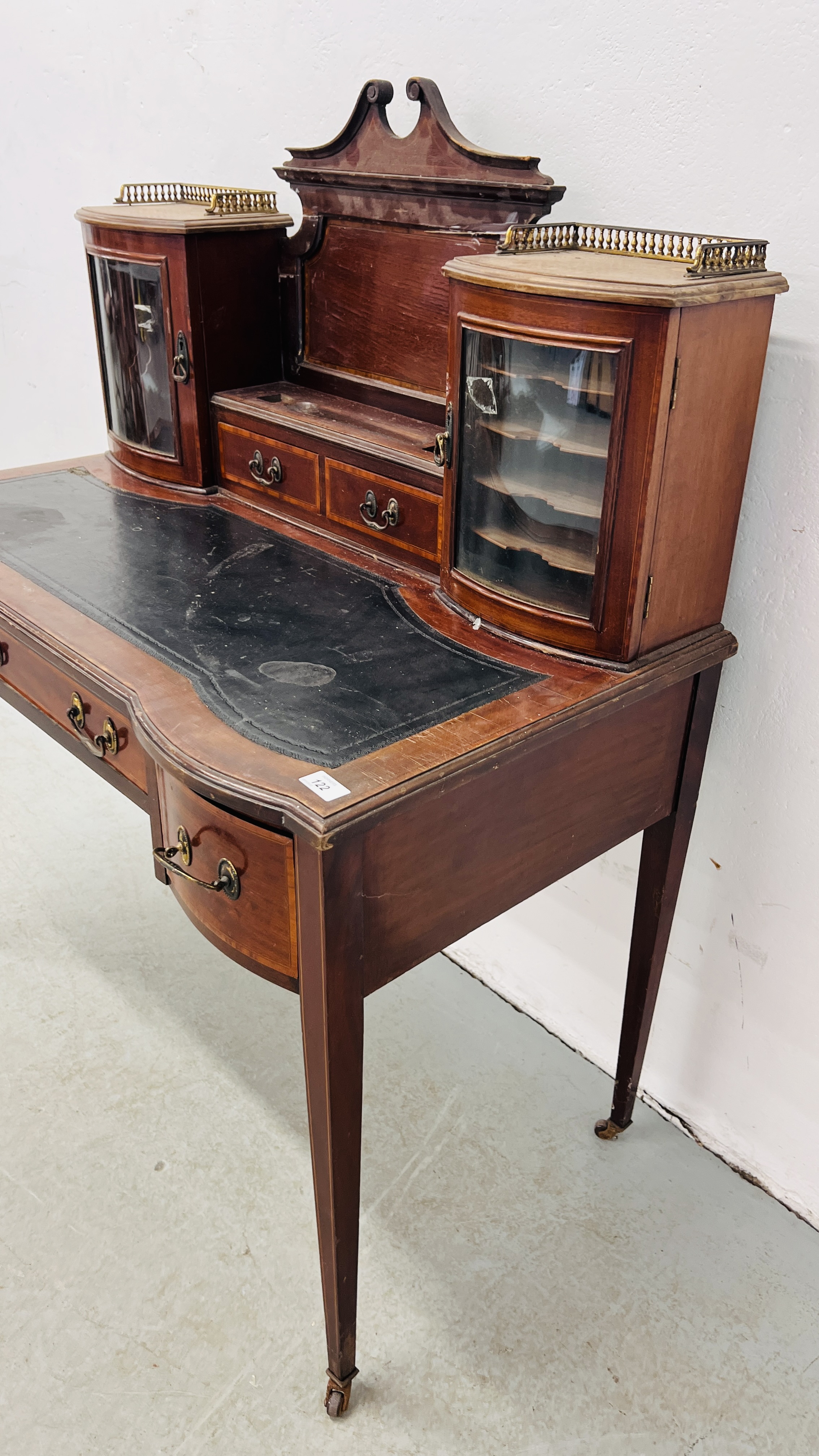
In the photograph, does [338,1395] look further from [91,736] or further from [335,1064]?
[91,736]

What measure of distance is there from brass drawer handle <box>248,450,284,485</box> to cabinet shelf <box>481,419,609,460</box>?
2.20ft

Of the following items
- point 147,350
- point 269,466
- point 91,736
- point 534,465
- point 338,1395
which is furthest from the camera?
point 147,350

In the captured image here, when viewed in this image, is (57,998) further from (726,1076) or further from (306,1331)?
(726,1076)

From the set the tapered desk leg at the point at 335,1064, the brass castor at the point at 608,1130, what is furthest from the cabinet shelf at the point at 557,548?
the brass castor at the point at 608,1130

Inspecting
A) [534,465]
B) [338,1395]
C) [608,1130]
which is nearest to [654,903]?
[608,1130]

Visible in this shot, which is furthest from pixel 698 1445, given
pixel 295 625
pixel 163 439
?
pixel 163 439

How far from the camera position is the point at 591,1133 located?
2303mm

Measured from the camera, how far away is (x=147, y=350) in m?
2.38

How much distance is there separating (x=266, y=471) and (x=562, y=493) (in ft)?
2.84

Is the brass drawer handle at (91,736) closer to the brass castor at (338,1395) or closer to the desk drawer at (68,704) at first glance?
the desk drawer at (68,704)

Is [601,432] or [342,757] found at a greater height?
[601,432]

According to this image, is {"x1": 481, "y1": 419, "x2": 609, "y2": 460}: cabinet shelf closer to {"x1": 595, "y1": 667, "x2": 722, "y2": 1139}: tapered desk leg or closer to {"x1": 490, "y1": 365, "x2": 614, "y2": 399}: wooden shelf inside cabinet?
{"x1": 490, "y1": 365, "x2": 614, "y2": 399}: wooden shelf inside cabinet

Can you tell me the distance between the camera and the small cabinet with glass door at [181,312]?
7.34 ft

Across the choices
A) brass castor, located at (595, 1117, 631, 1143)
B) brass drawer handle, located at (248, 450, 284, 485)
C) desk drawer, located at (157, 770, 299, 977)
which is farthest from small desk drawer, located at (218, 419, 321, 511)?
brass castor, located at (595, 1117, 631, 1143)
